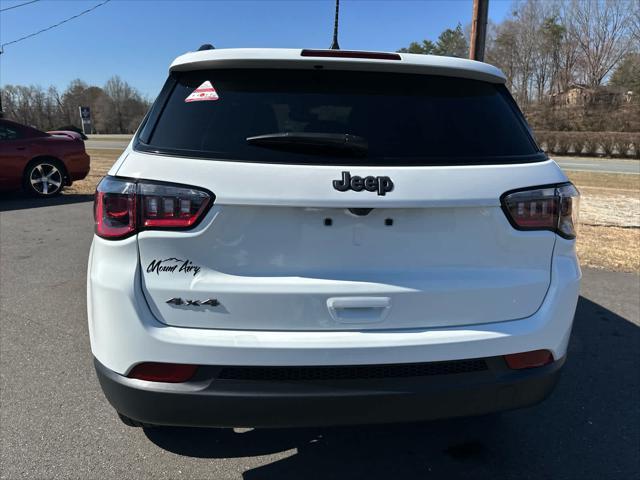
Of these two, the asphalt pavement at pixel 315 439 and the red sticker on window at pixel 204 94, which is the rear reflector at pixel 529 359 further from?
the red sticker on window at pixel 204 94

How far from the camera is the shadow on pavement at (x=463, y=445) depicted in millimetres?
2424

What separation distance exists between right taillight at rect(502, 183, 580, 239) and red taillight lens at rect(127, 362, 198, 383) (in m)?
1.33

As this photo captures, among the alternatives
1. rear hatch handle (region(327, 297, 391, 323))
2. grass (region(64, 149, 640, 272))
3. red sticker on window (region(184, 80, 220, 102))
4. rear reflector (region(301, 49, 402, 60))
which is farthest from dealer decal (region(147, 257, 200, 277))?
grass (region(64, 149, 640, 272))

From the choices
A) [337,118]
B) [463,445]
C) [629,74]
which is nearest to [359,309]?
[337,118]

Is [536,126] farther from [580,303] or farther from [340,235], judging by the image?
[340,235]

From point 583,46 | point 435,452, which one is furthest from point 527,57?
point 435,452

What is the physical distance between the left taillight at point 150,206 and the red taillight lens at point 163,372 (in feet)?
1.61

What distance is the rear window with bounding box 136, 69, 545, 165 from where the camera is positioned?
74.4 inches

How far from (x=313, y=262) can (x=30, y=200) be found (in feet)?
33.0

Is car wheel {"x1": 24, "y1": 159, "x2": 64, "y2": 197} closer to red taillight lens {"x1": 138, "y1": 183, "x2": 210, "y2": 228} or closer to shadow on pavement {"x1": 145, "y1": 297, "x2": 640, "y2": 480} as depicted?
shadow on pavement {"x1": 145, "y1": 297, "x2": 640, "y2": 480}

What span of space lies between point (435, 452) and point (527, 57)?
67590 mm

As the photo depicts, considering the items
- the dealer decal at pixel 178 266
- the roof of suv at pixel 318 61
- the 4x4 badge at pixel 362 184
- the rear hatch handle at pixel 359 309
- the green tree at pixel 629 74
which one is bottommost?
the rear hatch handle at pixel 359 309

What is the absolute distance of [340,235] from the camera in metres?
1.81

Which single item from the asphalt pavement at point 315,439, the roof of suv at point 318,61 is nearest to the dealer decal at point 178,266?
the roof of suv at point 318,61
